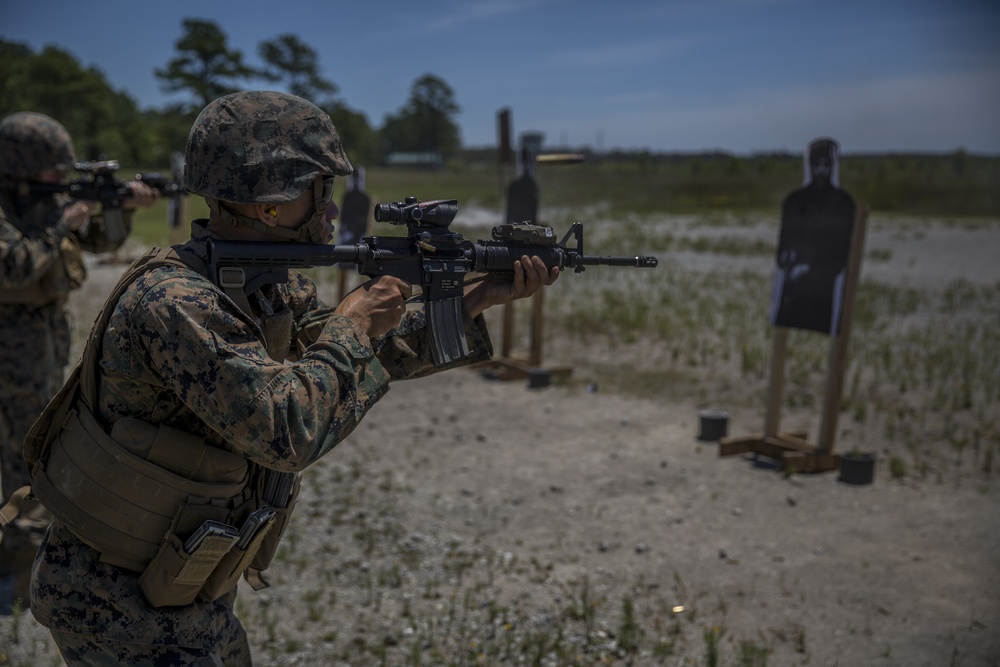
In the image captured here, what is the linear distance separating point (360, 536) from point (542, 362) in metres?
5.16

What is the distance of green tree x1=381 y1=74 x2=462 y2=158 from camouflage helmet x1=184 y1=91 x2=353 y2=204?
6682cm

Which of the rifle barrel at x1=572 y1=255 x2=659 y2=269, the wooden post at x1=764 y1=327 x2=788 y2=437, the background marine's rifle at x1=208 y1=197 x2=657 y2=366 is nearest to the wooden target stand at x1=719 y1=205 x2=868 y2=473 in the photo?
the wooden post at x1=764 y1=327 x2=788 y2=437

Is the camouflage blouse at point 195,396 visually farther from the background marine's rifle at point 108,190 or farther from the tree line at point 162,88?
the tree line at point 162,88

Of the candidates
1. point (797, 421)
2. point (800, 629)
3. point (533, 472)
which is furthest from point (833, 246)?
point (800, 629)

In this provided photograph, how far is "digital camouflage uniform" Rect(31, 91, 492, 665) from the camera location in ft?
7.13

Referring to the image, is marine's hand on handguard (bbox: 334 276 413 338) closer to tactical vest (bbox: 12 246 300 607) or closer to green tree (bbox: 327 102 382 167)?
tactical vest (bbox: 12 246 300 607)

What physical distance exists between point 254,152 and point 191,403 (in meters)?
0.70

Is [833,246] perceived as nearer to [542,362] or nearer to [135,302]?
[542,362]

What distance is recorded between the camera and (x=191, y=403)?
2191 millimetres

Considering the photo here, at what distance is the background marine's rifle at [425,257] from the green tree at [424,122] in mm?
66358

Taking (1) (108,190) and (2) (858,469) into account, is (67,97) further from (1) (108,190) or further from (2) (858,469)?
(2) (858,469)

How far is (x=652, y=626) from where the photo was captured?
14.8 ft

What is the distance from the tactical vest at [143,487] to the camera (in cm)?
233

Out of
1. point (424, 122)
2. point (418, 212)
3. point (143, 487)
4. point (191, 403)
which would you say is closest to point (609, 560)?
point (418, 212)
